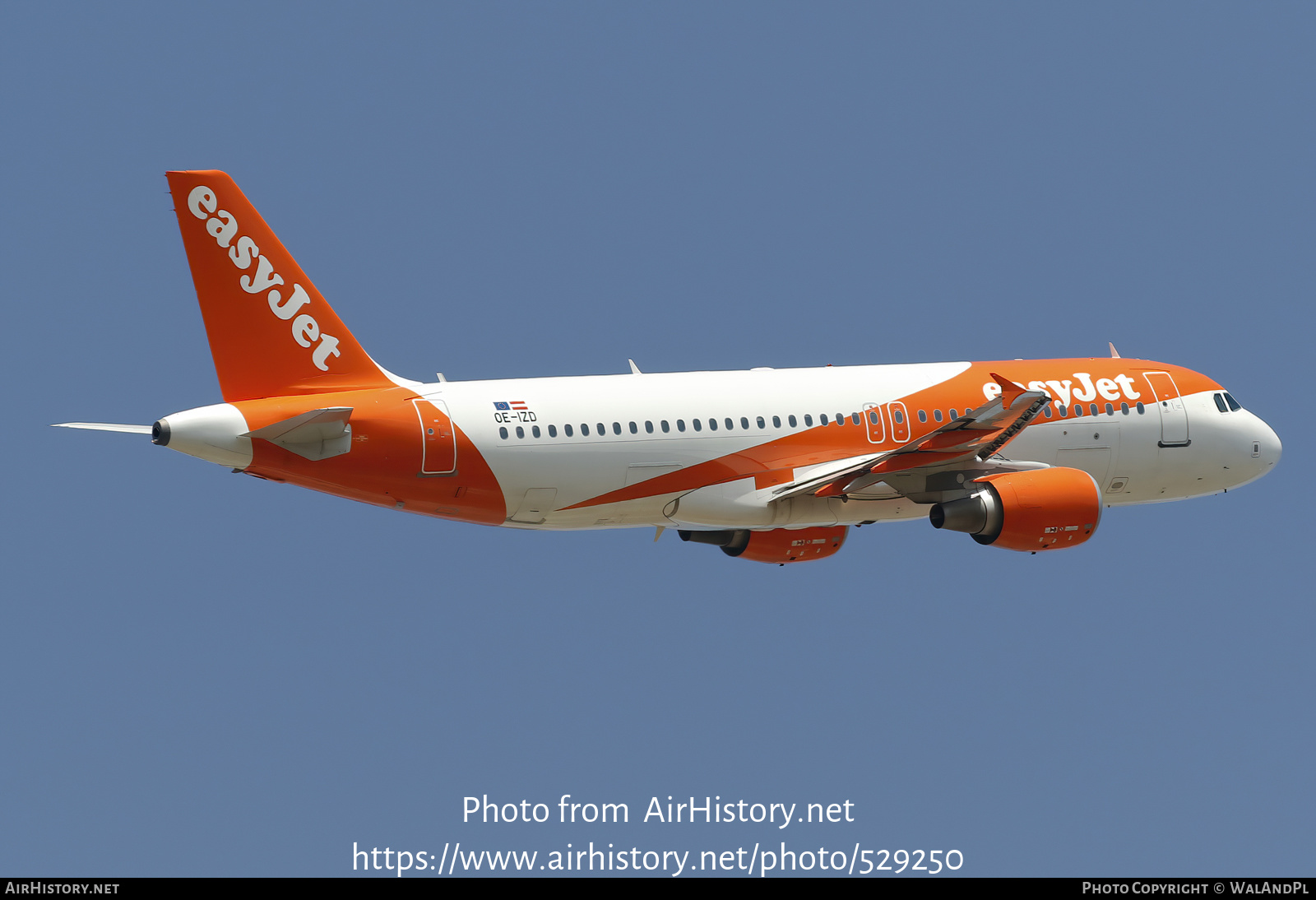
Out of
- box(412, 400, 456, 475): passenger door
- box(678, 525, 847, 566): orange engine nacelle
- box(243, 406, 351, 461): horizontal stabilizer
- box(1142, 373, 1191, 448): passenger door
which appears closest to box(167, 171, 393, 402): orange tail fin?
box(243, 406, 351, 461): horizontal stabilizer

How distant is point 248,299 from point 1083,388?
19252 mm

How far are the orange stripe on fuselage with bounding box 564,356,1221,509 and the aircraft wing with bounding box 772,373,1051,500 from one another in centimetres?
66

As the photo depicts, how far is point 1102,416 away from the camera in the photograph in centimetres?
4694

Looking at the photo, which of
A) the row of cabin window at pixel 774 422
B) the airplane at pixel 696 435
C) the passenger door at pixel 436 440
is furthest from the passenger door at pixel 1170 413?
the passenger door at pixel 436 440

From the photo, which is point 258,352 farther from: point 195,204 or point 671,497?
point 671,497

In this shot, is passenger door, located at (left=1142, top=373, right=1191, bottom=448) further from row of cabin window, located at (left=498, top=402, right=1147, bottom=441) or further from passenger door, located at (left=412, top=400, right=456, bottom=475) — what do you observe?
passenger door, located at (left=412, top=400, right=456, bottom=475)

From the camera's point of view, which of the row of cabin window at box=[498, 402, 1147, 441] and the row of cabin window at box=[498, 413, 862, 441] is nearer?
the row of cabin window at box=[498, 413, 862, 441]

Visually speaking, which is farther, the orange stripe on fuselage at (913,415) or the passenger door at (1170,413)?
the passenger door at (1170,413)

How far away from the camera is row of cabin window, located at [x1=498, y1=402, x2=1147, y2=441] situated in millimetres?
42091

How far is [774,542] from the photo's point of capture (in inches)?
1893

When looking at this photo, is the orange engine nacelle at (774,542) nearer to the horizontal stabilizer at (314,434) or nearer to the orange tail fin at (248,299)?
the horizontal stabilizer at (314,434)

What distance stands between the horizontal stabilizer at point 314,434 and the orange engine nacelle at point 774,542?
33.6 feet

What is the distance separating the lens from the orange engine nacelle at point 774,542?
47.9 metres

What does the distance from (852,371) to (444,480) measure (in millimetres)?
10190
